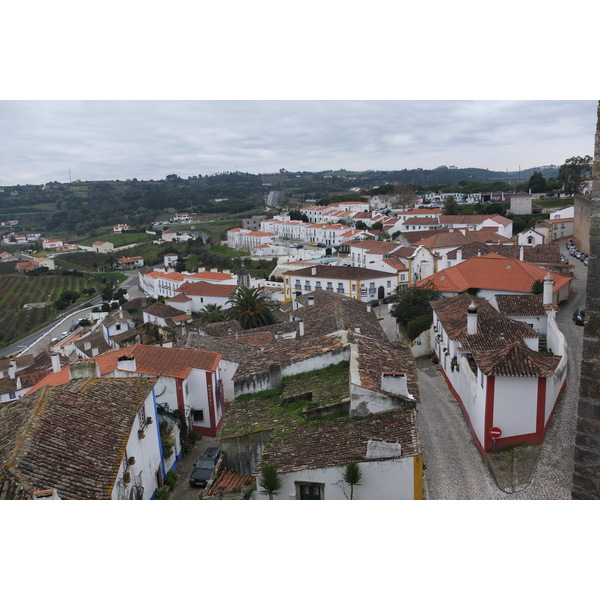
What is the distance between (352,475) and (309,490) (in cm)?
88

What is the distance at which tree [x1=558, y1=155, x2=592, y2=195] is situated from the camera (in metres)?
56.7

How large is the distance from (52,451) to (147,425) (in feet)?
8.41

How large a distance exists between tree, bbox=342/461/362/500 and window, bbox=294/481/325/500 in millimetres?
471

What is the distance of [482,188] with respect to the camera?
75750mm

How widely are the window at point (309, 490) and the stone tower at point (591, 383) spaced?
4.63m

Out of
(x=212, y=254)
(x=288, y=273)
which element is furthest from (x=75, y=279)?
(x=288, y=273)

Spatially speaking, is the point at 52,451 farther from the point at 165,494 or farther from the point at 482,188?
the point at 482,188

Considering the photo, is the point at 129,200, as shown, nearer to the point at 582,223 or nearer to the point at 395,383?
the point at 582,223

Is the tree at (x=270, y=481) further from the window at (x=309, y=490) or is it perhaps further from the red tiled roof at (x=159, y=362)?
the red tiled roof at (x=159, y=362)

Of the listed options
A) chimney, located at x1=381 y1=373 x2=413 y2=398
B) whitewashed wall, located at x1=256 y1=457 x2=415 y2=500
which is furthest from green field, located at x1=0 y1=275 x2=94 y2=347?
whitewashed wall, located at x1=256 y1=457 x2=415 y2=500

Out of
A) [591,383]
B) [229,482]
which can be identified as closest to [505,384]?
[229,482]

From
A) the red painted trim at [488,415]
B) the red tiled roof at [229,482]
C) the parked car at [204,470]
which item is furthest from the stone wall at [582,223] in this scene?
the red tiled roof at [229,482]

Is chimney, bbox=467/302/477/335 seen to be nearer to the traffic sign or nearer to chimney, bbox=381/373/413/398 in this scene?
the traffic sign

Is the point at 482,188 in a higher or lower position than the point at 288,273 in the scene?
higher
